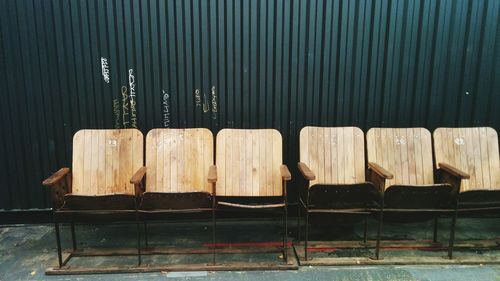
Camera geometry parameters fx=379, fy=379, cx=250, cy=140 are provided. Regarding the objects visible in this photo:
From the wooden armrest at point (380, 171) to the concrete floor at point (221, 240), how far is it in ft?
2.43

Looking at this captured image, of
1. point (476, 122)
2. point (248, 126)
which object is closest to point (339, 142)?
point (248, 126)

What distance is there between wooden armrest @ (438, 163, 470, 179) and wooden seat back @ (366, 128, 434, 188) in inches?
4.6

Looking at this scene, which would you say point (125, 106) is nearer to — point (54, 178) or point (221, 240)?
point (54, 178)

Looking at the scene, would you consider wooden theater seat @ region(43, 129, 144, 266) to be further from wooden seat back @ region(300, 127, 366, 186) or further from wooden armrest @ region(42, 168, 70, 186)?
wooden seat back @ region(300, 127, 366, 186)

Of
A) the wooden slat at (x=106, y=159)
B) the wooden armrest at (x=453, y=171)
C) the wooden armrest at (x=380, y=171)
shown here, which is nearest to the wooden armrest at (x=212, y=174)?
the wooden slat at (x=106, y=159)

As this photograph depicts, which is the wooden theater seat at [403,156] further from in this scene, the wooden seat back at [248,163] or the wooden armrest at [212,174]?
the wooden armrest at [212,174]

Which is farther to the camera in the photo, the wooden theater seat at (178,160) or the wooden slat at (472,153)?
the wooden slat at (472,153)

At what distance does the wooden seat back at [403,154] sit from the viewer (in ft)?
11.6

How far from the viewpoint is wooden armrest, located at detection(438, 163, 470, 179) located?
3113mm

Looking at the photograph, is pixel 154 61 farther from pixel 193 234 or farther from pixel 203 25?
pixel 193 234

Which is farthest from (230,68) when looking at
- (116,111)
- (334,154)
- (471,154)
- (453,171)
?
(471,154)

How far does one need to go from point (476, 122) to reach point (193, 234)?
10.4 feet

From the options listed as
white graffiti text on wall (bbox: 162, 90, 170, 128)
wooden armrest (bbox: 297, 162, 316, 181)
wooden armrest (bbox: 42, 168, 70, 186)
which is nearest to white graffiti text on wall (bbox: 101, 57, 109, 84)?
white graffiti text on wall (bbox: 162, 90, 170, 128)

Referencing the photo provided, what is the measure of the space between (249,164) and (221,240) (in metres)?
0.79
